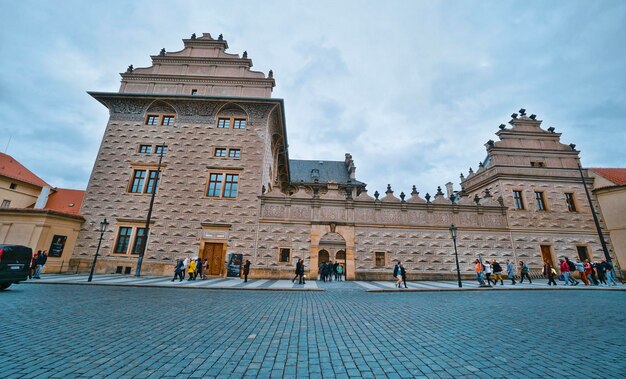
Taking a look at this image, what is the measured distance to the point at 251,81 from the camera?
2116 cm

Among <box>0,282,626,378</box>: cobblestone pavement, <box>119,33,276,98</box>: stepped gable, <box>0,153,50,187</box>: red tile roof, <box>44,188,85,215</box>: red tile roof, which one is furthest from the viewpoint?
<box>0,153,50,187</box>: red tile roof

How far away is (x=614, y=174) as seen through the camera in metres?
21.7

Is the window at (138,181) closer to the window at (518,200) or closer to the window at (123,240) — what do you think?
the window at (123,240)

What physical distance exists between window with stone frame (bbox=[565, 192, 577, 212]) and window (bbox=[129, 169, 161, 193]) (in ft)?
107

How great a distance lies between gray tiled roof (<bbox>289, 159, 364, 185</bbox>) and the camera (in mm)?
37344

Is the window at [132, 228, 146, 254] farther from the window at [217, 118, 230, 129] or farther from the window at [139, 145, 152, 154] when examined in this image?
the window at [217, 118, 230, 129]

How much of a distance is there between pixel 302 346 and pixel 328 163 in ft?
127

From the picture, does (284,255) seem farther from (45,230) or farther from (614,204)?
(614,204)

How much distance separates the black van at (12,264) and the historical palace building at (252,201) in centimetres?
666

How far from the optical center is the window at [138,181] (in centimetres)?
1886

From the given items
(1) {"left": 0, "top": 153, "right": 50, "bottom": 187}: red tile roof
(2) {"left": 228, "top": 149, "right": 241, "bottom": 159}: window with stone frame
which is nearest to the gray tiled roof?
(2) {"left": 228, "top": 149, "right": 241, "bottom": 159}: window with stone frame

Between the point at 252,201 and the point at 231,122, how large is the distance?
7068mm

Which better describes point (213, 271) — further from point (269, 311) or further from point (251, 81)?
point (251, 81)

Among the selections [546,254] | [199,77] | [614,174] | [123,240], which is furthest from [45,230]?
[614,174]
